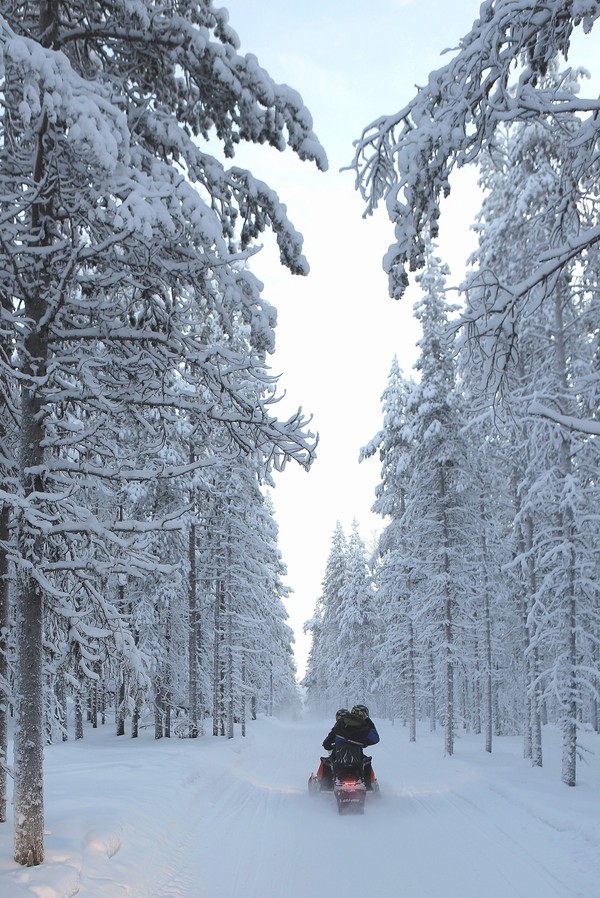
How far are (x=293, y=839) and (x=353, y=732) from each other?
Answer: 3.84 metres

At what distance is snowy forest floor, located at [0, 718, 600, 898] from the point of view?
20.9ft

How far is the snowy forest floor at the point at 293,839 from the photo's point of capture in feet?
20.9

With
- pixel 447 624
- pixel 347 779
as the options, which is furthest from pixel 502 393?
Answer: pixel 447 624

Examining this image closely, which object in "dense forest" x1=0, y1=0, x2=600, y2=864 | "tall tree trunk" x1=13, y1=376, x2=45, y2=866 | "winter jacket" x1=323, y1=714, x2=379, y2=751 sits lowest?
"winter jacket" x1=323, y1=714, x2=379, y2=751

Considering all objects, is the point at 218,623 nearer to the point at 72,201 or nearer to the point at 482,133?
the point at 72,201

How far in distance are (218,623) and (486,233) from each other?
768 inches

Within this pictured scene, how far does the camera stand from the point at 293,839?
28.1ft

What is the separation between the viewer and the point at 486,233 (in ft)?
59.5

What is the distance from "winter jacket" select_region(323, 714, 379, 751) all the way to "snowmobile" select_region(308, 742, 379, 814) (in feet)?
1.10

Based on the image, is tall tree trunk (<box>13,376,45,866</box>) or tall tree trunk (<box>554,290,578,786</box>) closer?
tall tree trunk (<box>13,376,45,866</box>)

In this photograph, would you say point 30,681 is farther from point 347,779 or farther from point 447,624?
point 447,624

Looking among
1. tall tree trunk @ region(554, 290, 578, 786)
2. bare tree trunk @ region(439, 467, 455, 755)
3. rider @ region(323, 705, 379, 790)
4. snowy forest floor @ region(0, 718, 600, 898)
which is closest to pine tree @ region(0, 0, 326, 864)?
snowy forest floor @ region(0, 718, 600, 898)

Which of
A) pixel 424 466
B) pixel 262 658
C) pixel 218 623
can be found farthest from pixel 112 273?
pixel 262 658

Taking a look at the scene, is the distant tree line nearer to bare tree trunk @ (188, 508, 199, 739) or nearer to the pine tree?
the pine tree
